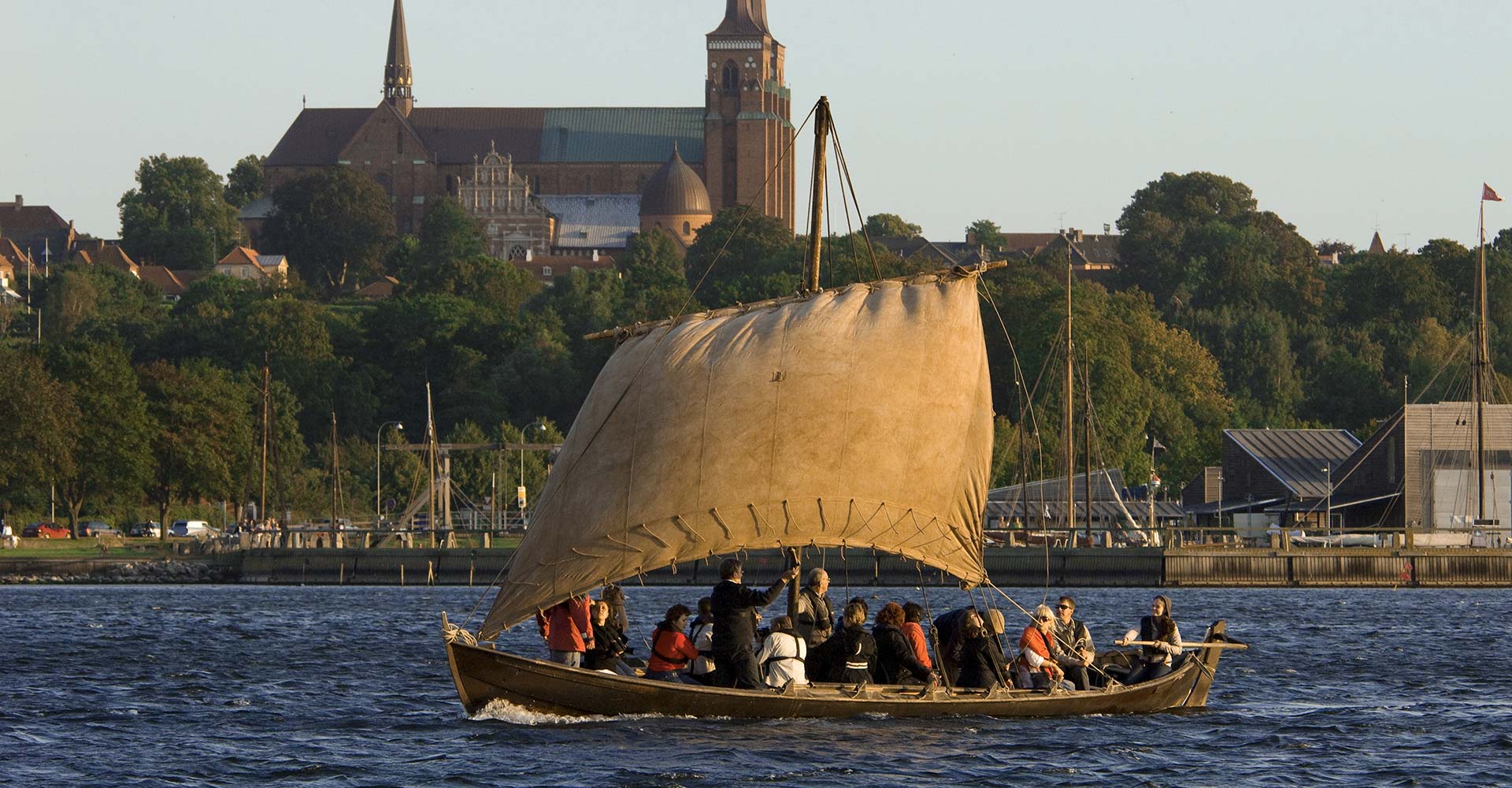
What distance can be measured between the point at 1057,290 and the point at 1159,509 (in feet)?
96.7

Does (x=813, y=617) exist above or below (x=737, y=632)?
above

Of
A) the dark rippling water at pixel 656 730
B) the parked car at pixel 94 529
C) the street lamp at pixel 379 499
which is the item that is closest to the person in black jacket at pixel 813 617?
the dark rippling water at pixel 656 730

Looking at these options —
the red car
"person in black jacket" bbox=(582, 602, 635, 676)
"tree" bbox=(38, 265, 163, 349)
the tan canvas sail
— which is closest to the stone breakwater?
the red car

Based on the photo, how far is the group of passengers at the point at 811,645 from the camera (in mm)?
31188

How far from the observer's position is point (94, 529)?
104875 mm

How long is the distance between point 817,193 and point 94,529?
243 ft

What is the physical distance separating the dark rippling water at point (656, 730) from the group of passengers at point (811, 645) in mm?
630

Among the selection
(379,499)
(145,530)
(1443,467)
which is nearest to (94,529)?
(145,530)

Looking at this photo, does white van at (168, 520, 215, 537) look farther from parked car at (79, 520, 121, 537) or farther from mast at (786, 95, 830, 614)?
mast at (786, 95, 830, 614)

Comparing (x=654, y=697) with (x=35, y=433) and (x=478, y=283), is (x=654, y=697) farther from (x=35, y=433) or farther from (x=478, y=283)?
(x=478, y=283)

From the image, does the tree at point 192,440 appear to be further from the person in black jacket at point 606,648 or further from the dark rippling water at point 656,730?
the person in black jacket at point 606,648

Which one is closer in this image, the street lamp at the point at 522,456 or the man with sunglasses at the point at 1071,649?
the man with sunglasses at the point at 1071,649

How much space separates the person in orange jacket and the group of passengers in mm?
10

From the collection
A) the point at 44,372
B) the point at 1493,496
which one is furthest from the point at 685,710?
the point at 44,372
